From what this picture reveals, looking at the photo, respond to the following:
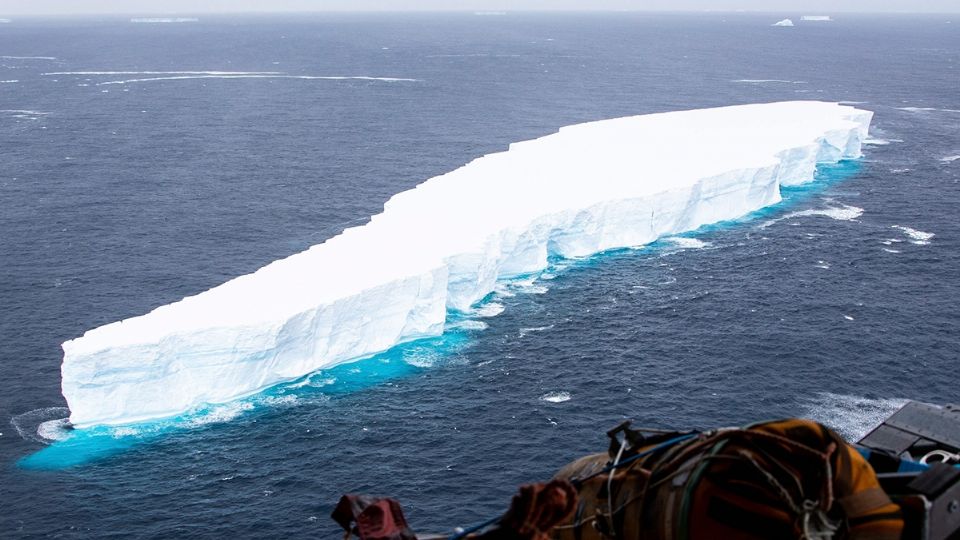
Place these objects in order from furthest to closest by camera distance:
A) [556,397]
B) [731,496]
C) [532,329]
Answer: [532,329] < [556,397] < [731,496]

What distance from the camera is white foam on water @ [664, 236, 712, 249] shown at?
56.5 metres

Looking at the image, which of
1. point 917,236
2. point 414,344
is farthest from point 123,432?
point 917,236

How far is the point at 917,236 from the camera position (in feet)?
186

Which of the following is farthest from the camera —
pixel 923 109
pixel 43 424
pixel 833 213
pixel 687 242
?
pixel 923 109

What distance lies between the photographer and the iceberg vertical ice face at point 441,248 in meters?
36.0

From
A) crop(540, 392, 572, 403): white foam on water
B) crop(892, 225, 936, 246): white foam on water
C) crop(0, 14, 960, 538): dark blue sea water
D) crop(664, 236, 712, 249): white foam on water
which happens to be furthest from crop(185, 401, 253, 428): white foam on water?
crop(892, 225, 936, 246): white foam on water

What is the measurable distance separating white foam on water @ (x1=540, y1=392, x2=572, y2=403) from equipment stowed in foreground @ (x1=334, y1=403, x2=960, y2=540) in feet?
93.1

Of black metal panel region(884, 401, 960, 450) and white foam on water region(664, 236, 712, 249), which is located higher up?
black metal panel region(884, 401, 960, 450)

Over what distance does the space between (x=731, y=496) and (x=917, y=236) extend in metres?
57.3

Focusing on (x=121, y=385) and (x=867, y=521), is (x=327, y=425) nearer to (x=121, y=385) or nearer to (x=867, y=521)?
(x=121, y=385)

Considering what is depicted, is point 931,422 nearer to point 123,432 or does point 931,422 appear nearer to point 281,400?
point 281,400

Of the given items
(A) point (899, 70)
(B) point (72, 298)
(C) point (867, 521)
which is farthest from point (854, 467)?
(A) point (899, 70)

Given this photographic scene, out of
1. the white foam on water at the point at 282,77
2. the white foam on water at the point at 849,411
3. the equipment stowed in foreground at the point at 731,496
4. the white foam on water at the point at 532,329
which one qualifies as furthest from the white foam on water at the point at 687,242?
the white foam on water at the point at 282,77

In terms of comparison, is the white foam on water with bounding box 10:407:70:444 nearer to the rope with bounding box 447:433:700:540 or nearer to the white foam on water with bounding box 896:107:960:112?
the rope with bounding box 447:433:700:540
